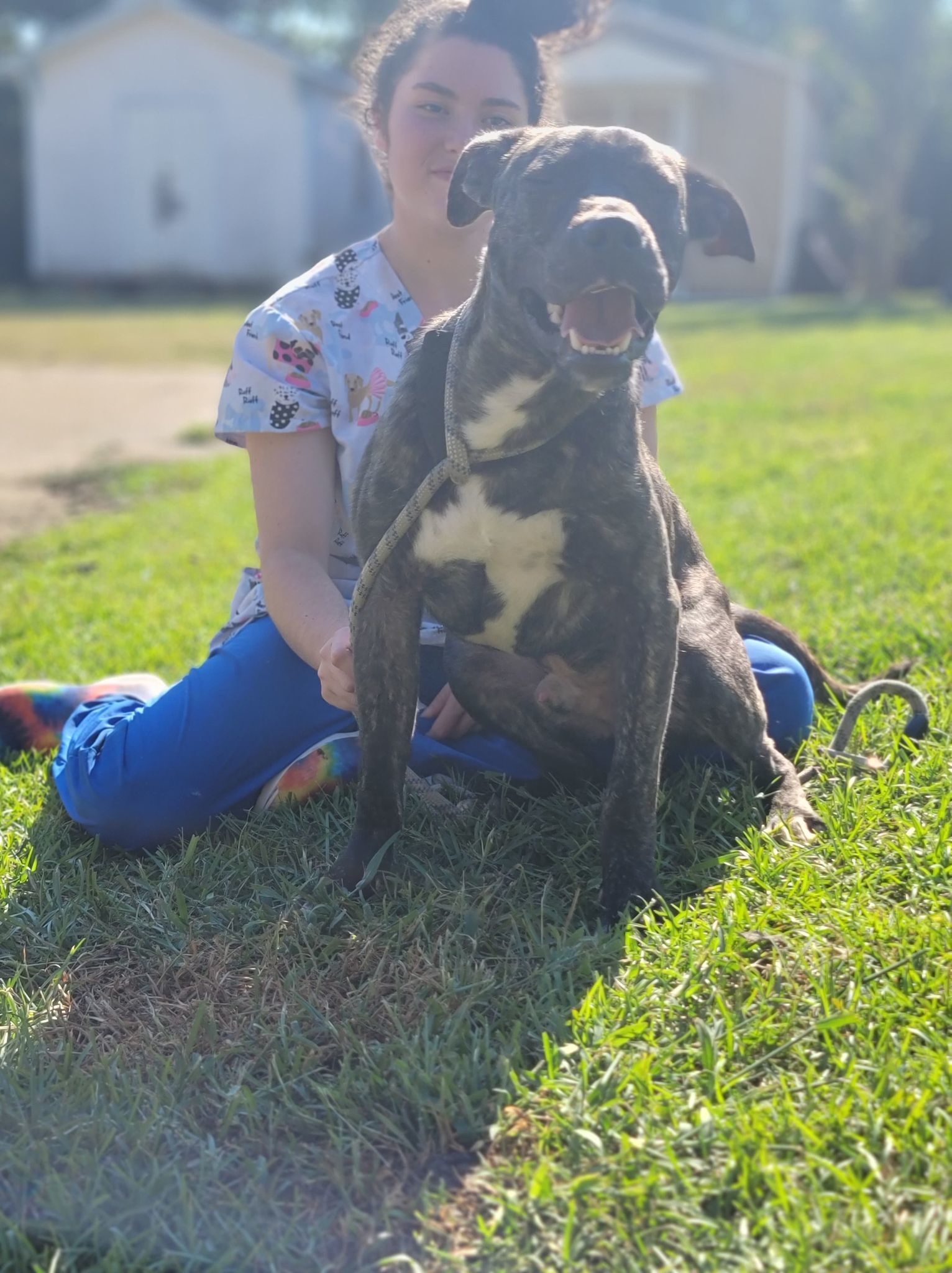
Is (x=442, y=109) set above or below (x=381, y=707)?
above

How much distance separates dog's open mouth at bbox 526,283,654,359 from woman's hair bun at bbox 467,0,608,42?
1153 millimetres

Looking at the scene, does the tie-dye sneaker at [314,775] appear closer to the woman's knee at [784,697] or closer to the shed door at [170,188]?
the woman's knee at [784,697]

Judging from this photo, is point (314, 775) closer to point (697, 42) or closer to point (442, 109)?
point (442, 109)

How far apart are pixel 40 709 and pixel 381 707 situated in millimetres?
1214

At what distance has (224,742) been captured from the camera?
2.84 metres

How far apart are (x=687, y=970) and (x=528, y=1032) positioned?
0.28 meters

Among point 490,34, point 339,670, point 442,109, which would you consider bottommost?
point 339,670

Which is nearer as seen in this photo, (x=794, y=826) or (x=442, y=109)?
(x=794, y=826)

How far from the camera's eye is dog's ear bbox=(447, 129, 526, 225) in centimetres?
252

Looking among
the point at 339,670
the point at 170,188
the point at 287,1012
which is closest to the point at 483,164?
the point at 339,670

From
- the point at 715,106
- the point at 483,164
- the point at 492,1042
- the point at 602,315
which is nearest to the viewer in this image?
the point at 492,1042

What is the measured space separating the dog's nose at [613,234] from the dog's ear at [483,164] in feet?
1.54

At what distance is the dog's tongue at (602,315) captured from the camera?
7.24 ft

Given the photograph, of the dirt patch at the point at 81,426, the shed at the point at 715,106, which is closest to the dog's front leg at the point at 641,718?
the dirt patch at the point at 81,426
